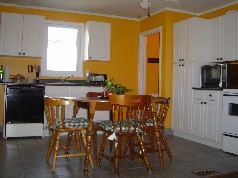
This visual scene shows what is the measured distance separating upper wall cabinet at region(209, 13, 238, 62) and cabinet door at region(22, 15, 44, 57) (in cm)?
326

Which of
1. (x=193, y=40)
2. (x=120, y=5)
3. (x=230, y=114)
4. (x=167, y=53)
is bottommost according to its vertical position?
(x=230, y=114)

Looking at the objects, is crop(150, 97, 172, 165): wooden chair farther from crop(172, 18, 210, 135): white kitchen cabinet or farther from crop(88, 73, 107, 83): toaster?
crop(88, 73, 107, 83): toaster

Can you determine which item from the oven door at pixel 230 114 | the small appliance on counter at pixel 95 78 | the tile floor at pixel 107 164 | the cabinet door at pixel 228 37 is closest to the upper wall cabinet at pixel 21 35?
the small appliance on counter at pixel 95 78

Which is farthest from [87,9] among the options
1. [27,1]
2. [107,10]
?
[27,1]

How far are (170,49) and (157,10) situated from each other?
2.88 ft

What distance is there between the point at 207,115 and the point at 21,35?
3.69 metres

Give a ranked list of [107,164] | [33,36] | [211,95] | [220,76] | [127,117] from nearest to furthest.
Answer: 1. [127,117]
2. [107,164]
3. [211,95]
4. [220,76]
5. [33,36]

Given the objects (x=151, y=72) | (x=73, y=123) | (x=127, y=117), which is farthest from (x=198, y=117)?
(x=73, y=123)

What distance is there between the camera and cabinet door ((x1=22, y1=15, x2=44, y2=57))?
531cm

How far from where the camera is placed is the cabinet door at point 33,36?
5.31 metres

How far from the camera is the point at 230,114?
4.02 m

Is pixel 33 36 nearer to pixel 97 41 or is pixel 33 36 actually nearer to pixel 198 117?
pixel 97 41

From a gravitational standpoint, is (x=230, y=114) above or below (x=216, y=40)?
below

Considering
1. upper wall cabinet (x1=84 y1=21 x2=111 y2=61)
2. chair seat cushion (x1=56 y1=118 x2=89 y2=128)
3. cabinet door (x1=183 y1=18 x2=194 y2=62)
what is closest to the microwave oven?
cabinet door (x1=183 y1=18 x2=194 y2=62)
